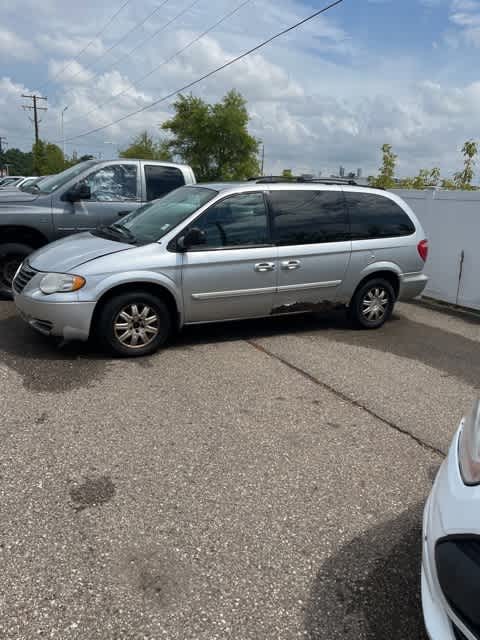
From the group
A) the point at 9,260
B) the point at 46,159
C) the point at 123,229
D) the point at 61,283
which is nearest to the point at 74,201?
the point at 9,260

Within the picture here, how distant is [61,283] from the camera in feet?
16.4

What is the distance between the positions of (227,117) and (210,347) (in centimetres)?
4194

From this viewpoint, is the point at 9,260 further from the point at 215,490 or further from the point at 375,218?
the point at 215,490

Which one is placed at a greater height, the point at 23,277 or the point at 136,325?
the point at 23,277

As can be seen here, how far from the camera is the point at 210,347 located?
5.83 meters

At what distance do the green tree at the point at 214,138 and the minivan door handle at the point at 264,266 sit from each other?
39849 mm

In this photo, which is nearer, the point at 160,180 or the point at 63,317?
the point at 63,317

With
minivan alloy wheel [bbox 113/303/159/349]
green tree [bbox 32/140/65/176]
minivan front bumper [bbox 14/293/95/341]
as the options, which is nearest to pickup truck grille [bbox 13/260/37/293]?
minivan front bumper [bbox 14/293/95/341]

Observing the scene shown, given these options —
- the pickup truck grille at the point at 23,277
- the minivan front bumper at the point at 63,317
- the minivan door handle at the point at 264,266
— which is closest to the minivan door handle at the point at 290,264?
the minivan door handle at the point at 264,266

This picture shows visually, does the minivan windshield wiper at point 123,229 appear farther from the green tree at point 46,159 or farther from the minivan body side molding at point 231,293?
the green tree at point 46,159

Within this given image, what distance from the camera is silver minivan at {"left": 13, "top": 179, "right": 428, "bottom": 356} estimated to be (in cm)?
510

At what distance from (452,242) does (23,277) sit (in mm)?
6481

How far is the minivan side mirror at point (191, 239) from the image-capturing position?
5.28 meters

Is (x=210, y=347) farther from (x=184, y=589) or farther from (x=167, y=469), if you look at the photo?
(x=184, y=589)
